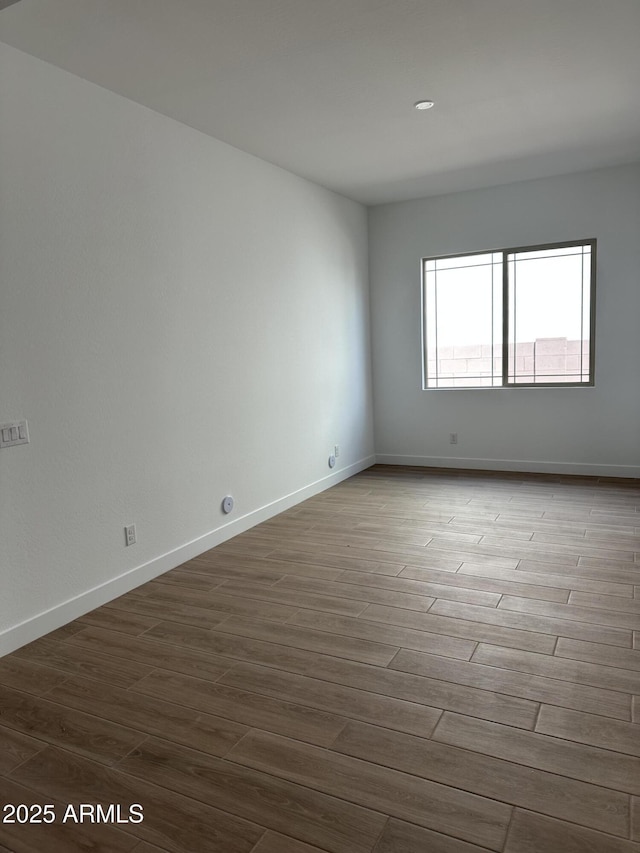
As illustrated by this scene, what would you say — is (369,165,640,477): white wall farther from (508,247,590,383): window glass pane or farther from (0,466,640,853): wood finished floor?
(0,466,640,853): wood finished floor

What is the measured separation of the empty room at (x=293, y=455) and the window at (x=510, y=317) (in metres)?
0.04

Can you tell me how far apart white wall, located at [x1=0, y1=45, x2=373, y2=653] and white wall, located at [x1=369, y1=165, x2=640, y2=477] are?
4.73ft

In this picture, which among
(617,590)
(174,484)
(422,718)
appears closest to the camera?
(422,718)

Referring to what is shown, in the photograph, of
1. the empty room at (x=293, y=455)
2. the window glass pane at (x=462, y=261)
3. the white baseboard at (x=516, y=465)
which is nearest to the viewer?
the empty room at (x=293, y=455)

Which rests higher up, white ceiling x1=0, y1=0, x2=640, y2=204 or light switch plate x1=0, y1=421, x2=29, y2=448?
white ceiling x1=0, y1=0, x2=640, y2=204

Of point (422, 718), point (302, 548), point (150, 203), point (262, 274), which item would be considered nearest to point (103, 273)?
point (150, 203)

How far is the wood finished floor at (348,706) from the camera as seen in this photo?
1646 millimetres

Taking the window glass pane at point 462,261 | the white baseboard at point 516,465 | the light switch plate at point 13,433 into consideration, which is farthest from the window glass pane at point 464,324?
the light switch plate at point 13,433

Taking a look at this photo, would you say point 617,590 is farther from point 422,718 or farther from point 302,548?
point 302,548

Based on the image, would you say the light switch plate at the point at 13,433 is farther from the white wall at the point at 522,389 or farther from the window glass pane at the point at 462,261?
the window glass pane at the point at 462,261

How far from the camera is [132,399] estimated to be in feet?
11.0

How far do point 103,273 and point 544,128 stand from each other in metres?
3.08

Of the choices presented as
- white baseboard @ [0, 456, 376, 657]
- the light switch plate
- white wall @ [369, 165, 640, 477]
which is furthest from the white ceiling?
white baseboard @ [0, 456, 376, 657]

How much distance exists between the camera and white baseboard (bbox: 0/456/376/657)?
2.75 metres
